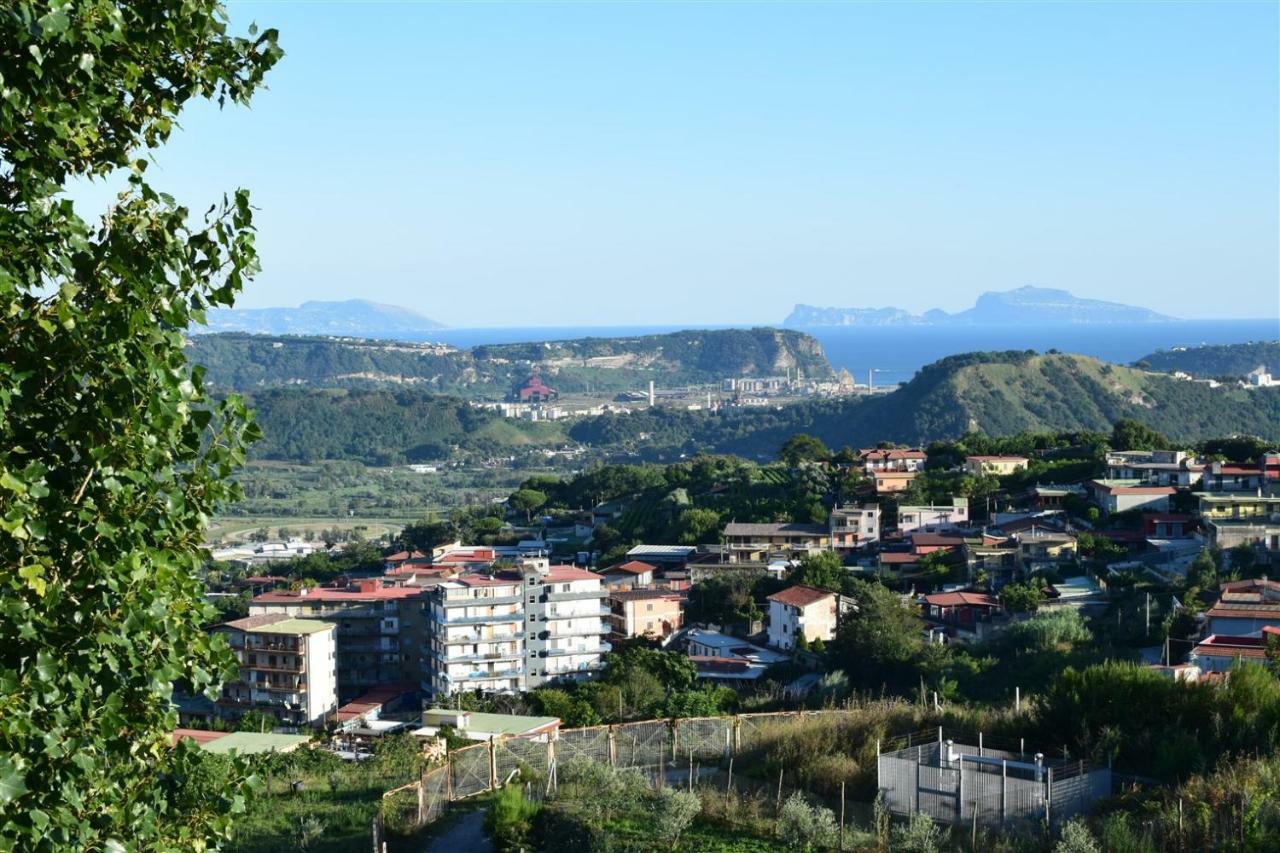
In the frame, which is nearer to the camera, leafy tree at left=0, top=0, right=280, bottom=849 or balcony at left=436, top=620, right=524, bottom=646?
leafy tree at left=0, top=0, right=280, bottom=849

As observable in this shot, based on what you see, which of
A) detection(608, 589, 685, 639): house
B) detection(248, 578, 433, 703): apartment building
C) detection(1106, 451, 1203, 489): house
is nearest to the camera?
detection(248, 578, 433, 703): apartment building

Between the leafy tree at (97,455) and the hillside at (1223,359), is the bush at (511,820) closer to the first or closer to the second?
the leafy tree at (97,455)

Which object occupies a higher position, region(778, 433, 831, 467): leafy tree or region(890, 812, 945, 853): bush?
region(890, 812, 945, 853): bush

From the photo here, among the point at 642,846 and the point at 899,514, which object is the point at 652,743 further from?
the point at 899,514

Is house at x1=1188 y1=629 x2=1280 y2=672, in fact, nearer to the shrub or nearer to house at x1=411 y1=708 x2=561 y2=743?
house at x1=411 y1=708 x2=561 y2=743

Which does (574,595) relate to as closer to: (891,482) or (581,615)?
(581,615)

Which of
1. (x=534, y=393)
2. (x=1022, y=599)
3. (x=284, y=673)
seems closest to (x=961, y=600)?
(x=1022, y=599)

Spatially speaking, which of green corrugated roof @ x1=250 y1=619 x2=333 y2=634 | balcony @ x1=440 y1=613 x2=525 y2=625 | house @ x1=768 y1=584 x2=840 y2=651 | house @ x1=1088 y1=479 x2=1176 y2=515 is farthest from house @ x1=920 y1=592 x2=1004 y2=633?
green corrugated roof @ x1=250 y1=619 x2=333 y2=634
